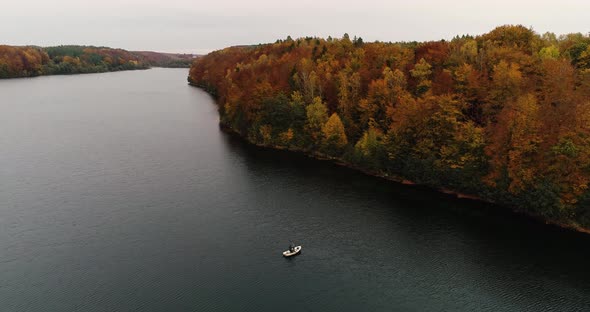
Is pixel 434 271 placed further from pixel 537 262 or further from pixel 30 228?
pixel 30 228

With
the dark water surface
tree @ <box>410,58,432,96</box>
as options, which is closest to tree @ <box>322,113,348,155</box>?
the dark water surface

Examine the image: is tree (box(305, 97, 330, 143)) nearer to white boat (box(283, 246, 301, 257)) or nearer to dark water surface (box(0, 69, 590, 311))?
dark water surface (box(0, 69, 590, 311))

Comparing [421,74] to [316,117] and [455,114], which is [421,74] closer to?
[455,114]

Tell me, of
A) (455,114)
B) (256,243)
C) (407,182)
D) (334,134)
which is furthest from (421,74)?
(256,243)

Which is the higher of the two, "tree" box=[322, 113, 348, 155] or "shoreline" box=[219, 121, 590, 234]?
"tree" box=[322, 113, 348, 155]

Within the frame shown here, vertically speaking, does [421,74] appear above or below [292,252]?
above

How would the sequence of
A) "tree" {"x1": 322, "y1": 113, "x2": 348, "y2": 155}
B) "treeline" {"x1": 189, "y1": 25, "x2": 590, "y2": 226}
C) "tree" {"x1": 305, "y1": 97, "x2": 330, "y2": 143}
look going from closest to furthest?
"treeline" {"x1": 189, "y1": 25, "x2": 590, "y2": 226} → "tree" {"x1": 322, "y1": 113, "x2": 348, "y2": 155} → "tree" {"x1": 305, "y1": 97, "x2": 330, "y2": 143}

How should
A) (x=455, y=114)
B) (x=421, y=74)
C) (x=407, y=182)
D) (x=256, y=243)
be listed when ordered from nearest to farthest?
(x=256, y=243)
(x=455, y=114)
(x=407, y=182)
(x=421, y=74)

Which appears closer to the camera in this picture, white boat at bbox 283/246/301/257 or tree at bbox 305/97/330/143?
white boat at bbox 283/246/301/257
